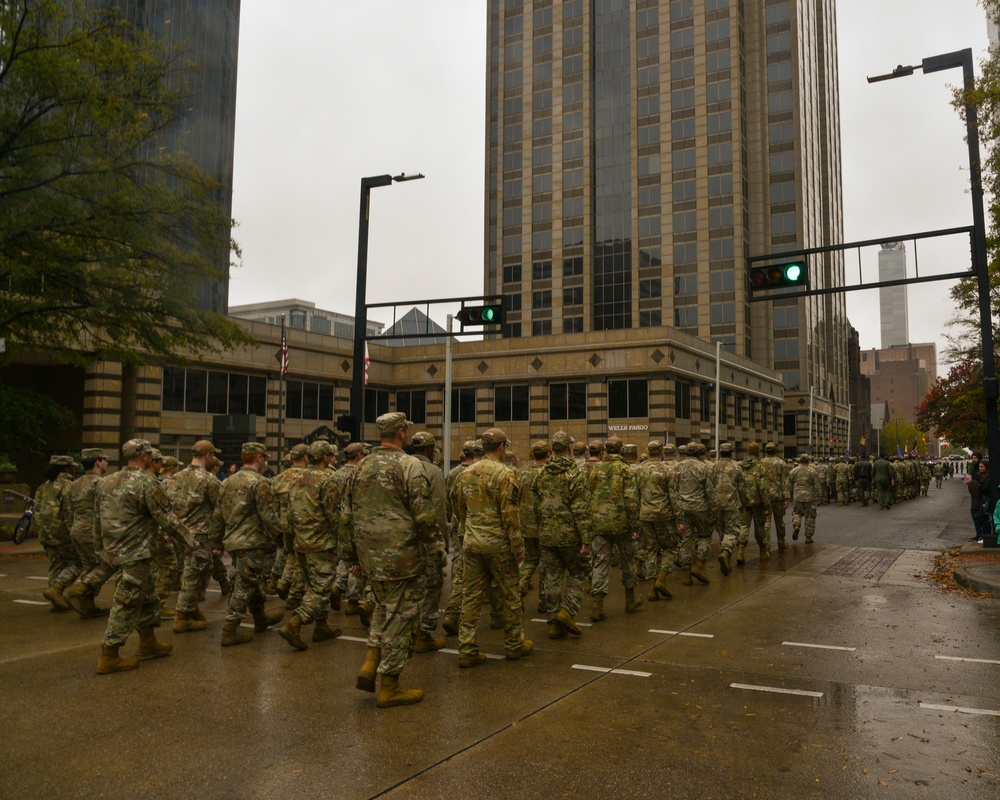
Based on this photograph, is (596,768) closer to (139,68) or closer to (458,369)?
(139,68)

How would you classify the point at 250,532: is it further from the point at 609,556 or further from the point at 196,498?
the point at 609,556

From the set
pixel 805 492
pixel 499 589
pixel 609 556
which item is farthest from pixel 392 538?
pixel 805 492

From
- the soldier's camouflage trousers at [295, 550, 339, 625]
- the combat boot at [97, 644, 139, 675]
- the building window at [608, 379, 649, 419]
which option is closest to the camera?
the combat boot at [97, 644, 139, 675]

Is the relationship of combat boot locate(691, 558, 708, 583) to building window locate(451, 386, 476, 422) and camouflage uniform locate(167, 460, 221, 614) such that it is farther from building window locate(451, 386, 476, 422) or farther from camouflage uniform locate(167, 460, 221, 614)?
building window locate(451, 386, 476, 422)

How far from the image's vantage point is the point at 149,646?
7.42 m

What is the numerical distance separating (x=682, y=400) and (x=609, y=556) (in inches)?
1282

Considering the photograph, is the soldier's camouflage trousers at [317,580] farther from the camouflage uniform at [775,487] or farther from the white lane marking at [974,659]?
the camouflage uniform at [775,487]

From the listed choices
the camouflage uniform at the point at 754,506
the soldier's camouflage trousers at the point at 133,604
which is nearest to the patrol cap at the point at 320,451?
the soldier's camouflage trousers at the point at 133,604

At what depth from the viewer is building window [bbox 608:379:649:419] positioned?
1559 inches

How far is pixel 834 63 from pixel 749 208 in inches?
1688

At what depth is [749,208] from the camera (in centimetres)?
7156

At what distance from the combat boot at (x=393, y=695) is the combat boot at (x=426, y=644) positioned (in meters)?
1.80

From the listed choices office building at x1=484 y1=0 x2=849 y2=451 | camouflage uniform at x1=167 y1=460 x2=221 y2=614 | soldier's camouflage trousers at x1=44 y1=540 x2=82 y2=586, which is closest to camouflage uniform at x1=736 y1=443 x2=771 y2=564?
camouflage uniform at x1=167 y1=460 x2=221 y2=614

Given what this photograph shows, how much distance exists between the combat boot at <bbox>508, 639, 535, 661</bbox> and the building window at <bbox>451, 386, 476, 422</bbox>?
3661 cm
